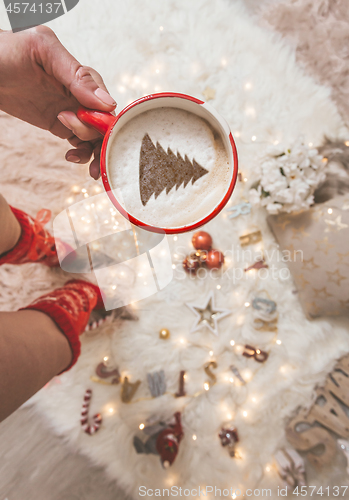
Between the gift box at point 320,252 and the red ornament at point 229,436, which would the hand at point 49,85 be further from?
the red ornament at point 229,436

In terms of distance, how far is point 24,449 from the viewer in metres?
0.77

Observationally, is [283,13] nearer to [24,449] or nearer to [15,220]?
[15,220]

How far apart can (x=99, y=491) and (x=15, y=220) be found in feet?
2.66

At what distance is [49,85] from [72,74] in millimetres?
134

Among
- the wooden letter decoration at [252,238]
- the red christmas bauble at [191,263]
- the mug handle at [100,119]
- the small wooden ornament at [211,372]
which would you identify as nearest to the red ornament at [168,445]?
the small wooden ornament at [211,372]

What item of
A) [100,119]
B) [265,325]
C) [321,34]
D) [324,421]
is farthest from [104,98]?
[324,421]

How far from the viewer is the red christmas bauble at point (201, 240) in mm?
862

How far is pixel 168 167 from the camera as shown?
46 cm

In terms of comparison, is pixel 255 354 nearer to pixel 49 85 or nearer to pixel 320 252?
pixel 320 252

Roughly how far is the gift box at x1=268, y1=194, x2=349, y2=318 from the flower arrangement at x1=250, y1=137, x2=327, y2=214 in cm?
6

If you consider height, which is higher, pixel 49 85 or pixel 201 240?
pixel 49 85

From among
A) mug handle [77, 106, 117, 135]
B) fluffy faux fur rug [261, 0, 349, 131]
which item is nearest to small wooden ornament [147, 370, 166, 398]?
A: mug handle [77, 106, 117, 135]

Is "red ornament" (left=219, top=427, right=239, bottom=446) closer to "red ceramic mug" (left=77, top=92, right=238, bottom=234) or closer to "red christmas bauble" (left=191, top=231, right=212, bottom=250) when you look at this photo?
"red christmas bauble" (left=191, top=231, right=212, bottom=250)

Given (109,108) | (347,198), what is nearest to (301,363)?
(347,198)
